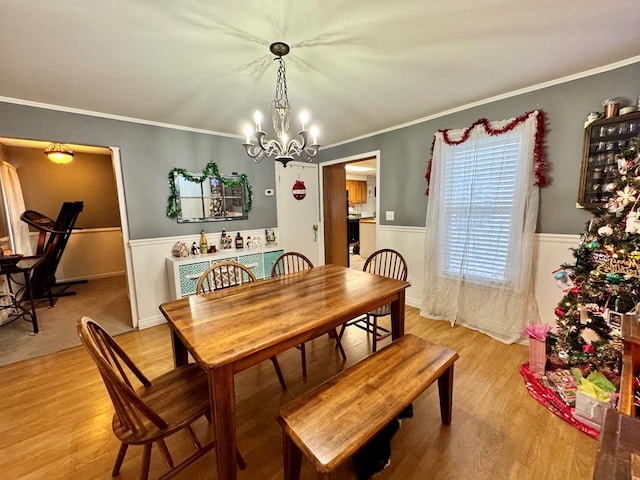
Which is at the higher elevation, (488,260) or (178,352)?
(488,260)

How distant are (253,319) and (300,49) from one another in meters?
1.74

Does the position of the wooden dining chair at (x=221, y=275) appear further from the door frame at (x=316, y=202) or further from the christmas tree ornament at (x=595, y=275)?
the christmas tree ornament at (x=595, y=275)

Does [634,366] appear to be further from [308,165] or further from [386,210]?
[308,165]

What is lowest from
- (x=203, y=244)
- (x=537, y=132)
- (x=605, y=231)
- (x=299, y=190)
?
(x=203, y=244)

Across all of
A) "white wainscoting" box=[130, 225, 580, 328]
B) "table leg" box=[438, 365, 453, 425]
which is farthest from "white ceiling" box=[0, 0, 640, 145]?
"table leg" box=[438, 365, 453, 425]

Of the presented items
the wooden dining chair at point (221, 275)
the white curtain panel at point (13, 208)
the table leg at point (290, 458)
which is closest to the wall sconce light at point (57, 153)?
the white curtain panel at point (13, 208)

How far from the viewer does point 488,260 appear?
2684 millimetres

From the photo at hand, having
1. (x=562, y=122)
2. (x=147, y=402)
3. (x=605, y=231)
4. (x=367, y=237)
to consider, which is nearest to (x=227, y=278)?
Answer: (x=147, y=402)

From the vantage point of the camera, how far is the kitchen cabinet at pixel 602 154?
6.17 ft

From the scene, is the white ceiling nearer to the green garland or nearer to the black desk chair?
the green garland

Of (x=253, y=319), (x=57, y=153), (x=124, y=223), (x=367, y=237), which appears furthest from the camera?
(x=367, y=237)

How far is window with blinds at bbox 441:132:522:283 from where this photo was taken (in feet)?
8.23

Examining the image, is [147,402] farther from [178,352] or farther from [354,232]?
[354,232]

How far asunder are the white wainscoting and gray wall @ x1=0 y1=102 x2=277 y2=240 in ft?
0.63
